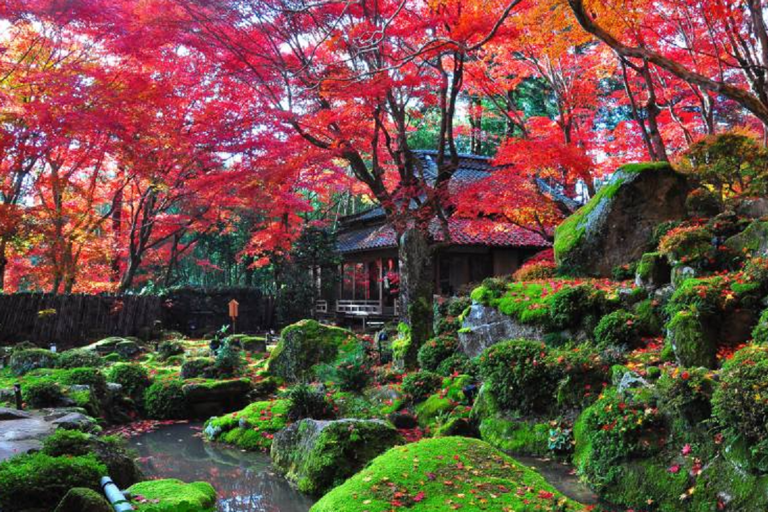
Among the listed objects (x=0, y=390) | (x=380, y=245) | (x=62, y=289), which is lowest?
(x=0, y=390)

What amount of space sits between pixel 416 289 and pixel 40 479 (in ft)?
27.8

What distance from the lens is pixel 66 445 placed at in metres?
5.14

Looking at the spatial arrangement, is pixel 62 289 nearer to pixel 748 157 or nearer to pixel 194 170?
pixel 194 170

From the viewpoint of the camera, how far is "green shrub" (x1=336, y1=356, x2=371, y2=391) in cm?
1088

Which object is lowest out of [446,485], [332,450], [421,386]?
[332,450]

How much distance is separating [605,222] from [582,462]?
20.4ft

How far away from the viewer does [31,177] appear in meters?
15.5

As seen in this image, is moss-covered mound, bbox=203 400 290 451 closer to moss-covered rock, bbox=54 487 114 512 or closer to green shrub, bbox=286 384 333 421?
green shrub, bbox=286 384 333 421

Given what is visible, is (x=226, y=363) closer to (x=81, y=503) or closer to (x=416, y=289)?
(x=416, y=289)

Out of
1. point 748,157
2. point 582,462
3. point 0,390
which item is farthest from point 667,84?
point 0,390

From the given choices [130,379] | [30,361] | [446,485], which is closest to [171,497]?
[446,485]

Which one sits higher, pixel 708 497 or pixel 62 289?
pixel 62 289

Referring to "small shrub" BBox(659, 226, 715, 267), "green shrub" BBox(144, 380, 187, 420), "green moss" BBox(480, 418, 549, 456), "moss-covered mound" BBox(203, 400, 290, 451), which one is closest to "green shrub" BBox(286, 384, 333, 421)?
"moss-covered mound" BBox(203, 400, 290, 451)

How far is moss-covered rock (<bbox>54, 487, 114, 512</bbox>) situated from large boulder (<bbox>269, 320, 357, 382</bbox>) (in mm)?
8803
